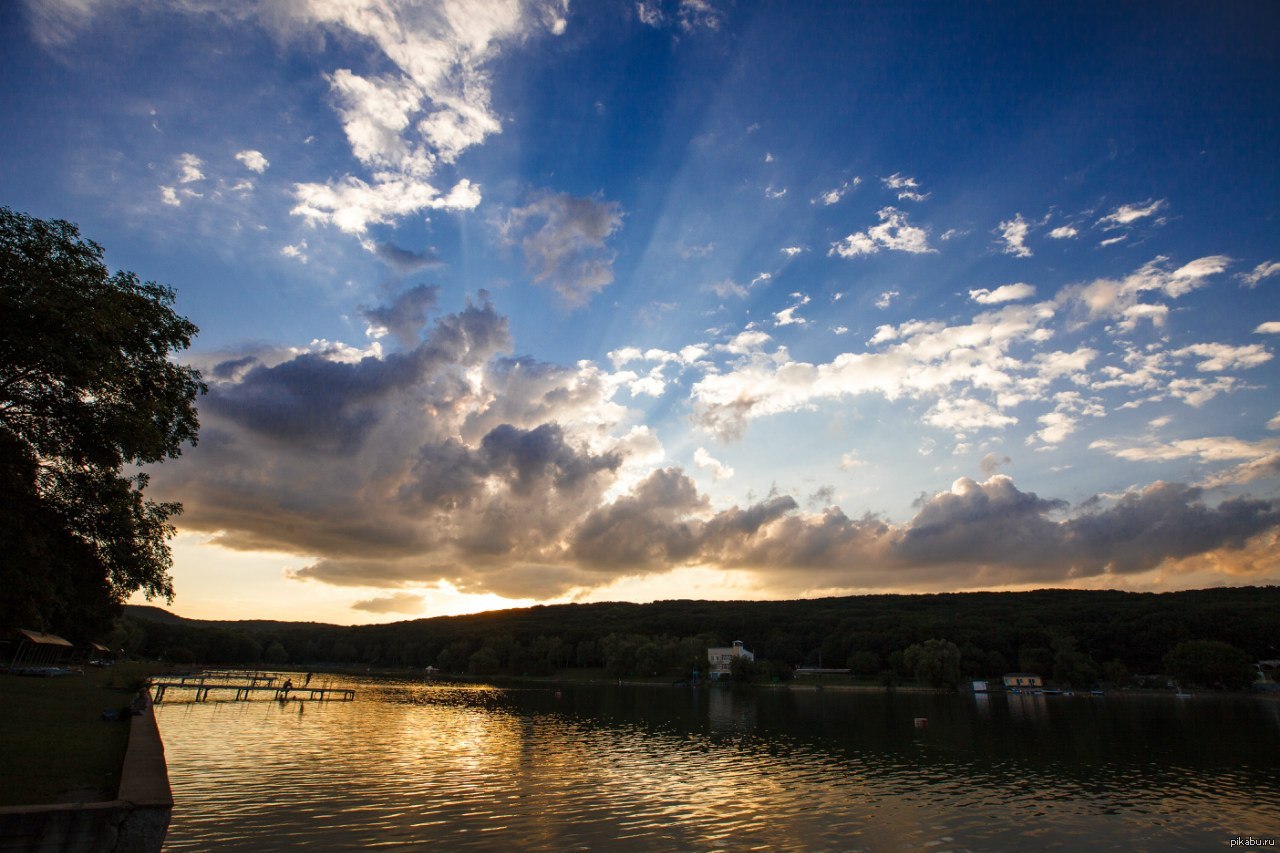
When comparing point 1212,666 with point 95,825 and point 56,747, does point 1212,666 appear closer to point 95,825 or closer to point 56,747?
point 95,825

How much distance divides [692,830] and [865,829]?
8.75m

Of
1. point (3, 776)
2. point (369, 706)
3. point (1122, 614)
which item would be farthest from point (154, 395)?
point (1122, 614)

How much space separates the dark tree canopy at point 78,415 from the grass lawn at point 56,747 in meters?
5.93

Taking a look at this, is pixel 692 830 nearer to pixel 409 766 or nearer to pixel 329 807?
pixel 329 807

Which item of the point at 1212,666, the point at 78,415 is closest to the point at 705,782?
the point at 78,415

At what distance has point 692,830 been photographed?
31906mm

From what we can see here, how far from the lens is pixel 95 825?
1903 cm

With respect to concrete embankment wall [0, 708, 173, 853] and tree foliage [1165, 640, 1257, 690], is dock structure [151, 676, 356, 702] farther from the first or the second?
tree foliage [1165, 640, 1257, 690]

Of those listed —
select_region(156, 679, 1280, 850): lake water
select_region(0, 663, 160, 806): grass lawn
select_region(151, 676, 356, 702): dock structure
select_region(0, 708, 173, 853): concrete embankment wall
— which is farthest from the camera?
select_region(151, 676, 356, 702): dock structure

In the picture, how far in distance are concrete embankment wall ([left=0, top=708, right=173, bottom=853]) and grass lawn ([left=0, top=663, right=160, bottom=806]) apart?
232 centimetres

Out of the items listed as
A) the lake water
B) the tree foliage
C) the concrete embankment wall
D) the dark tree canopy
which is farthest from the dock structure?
the tree foliage

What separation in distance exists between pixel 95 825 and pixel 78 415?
14884mm

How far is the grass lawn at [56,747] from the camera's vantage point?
22.1 meters

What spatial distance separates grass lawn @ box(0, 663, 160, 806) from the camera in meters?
22.1
